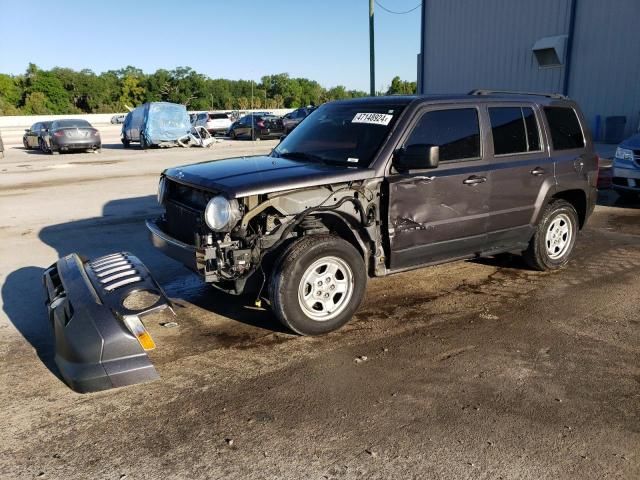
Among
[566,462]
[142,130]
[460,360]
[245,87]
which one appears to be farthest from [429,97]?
[245,87]

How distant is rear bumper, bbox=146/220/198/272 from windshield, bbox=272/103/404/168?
1368mm

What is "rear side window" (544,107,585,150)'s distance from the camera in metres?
5.73

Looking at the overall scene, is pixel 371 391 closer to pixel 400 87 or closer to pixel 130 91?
pixel 400 87

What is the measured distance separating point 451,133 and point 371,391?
8.50 feet

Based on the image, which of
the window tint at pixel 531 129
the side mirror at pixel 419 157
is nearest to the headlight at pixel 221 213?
the side mirror at pixel 419 157

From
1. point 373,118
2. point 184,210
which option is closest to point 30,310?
point 184,210

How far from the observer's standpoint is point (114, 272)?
436cm

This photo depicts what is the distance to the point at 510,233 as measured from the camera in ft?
17.9

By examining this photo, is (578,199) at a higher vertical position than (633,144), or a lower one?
lower

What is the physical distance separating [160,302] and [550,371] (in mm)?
2807

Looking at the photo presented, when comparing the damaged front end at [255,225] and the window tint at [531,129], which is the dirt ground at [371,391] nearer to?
the damaged front end at [255,225]

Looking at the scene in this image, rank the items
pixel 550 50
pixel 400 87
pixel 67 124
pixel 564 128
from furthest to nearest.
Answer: pixel 400 87 → pixel 67 124 → pixel 550 50 → pixel 564 128

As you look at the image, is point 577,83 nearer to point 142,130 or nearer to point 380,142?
point 142,130

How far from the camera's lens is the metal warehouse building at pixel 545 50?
65.6 ft
